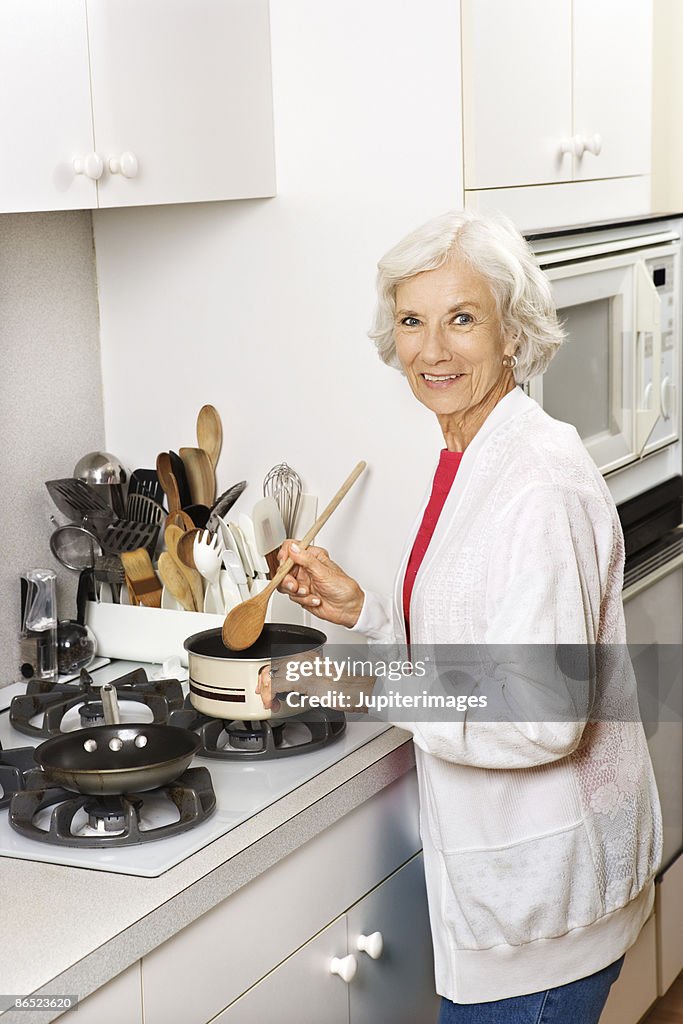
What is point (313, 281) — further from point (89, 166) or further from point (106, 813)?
point (106, 813)

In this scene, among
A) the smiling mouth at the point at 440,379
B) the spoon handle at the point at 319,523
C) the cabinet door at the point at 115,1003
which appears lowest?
the cabinet door at the point at 115,1003

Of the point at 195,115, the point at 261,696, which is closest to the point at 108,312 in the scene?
the point at 195,115

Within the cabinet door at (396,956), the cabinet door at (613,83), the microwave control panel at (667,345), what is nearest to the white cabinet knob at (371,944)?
the cabinet door at (396,956)

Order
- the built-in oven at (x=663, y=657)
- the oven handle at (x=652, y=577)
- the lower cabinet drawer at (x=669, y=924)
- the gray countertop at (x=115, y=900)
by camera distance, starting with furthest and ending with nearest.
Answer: the lower cabinet drawer at (x=669, y=924)
the built-in oven at (x=663, y=657)
the oven handle at (x=652, y=577)
the gray countertop at (x=115, y=900)

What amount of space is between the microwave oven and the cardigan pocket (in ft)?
2.37

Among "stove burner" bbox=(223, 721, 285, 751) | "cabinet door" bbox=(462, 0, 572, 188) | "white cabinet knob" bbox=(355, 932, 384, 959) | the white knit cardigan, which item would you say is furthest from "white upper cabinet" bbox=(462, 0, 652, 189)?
"white cabinet knob" bbox=(355, 932, 384, 959)

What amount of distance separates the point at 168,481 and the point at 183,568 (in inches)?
7.3

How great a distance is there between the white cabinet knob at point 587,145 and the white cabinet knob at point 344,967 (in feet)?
4.32

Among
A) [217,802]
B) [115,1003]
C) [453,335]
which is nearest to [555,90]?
[453,335]

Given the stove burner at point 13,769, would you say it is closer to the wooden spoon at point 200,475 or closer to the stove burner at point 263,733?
the stove burner at point 263,733

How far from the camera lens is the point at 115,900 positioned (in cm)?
130

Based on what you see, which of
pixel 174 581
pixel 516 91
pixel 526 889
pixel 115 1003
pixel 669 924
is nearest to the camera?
pixel 115 1003

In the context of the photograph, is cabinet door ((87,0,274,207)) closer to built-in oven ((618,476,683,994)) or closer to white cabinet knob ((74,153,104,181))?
white cabinet knob ((74,153,104,181))

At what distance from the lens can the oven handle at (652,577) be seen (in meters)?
2.21
